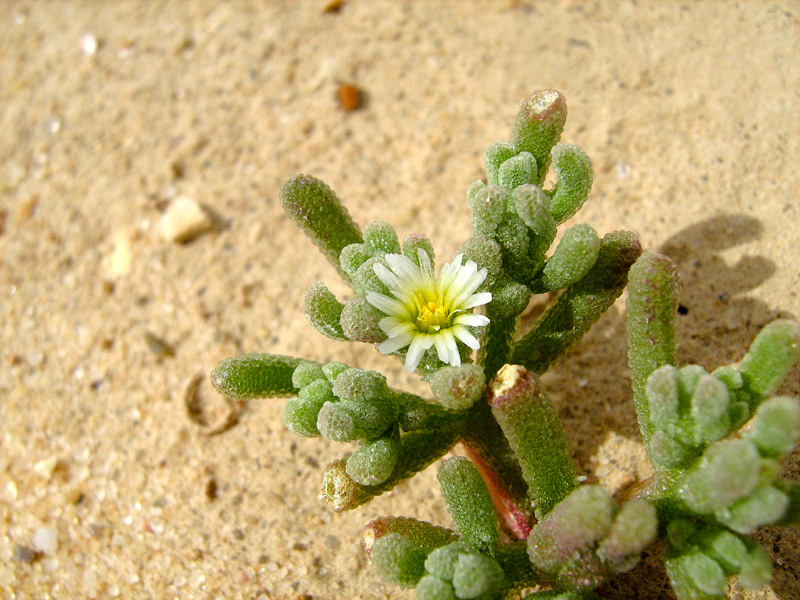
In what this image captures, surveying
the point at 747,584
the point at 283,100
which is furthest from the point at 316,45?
the point at 747,584

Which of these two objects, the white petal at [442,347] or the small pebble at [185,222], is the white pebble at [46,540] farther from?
the white petal at [442,347]

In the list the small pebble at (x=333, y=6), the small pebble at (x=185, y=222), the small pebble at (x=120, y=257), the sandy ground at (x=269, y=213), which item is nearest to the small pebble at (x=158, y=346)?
the sandy ground at (x=269, y=213)

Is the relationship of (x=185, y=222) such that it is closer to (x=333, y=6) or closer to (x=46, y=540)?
(x=46, y=540)

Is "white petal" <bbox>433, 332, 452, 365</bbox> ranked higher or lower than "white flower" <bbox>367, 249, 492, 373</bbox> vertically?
lower

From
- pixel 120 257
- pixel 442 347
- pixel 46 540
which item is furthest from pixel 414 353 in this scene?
pixel 120 257

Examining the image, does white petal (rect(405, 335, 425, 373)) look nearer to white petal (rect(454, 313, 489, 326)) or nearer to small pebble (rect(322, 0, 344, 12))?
white petal (rect(454, 313, 489, 326))

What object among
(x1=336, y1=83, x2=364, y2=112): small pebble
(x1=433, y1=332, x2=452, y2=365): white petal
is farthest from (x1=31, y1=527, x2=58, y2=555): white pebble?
(x1=336, y1=83, x2=364, y2=112): small pebble

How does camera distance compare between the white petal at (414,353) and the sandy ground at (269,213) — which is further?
the sandy ground at (269,213)
